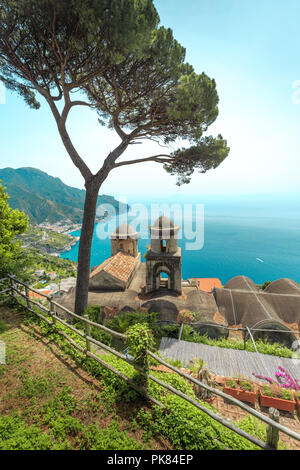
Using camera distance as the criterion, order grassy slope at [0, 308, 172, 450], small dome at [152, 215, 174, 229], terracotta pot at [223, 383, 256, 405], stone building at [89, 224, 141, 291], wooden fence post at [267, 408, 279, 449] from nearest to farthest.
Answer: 1. wooden fence post at [267, 408, 279, 449]
2. grassy slope at [0, 308, 172, 450]
3. terracotta pot at [223, 383, 256, 405]
4. small dome at [152, 215, 174, 229]
5. stone building at [89, 224, 141, 291]

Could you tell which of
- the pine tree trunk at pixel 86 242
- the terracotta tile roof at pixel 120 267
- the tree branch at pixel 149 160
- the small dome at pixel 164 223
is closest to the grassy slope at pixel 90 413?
the pine tree trunk at pixel 86 242

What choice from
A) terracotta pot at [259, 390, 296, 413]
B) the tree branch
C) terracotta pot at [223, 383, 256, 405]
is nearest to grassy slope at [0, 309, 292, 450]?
terracotta pot at [223, 383, 256, 405]

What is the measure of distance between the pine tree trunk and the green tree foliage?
2737mm

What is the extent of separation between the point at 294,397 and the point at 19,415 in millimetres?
7406

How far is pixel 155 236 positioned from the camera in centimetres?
1555

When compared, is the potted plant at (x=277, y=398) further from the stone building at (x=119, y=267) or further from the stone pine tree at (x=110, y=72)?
the stone building at (x=119, y=267)

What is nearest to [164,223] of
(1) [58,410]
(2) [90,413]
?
(2) [90,413]

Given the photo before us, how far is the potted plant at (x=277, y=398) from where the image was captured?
5.99 metres

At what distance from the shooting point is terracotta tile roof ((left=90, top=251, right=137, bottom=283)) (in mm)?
17641

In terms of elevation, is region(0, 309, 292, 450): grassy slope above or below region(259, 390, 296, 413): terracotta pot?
above

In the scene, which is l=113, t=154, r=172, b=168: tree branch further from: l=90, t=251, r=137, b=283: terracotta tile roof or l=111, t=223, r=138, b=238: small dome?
l=111, t=223, r=138, b=238: small dome

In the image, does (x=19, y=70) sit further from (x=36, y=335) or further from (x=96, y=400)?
(x=96, y=400)

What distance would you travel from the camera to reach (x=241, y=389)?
626 centimetres

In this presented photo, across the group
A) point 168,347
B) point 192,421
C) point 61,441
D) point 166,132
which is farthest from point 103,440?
point 166,132
